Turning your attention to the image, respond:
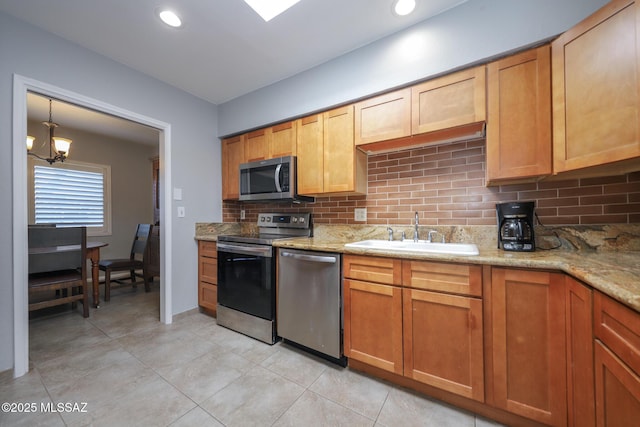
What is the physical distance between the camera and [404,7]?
1.53 metres

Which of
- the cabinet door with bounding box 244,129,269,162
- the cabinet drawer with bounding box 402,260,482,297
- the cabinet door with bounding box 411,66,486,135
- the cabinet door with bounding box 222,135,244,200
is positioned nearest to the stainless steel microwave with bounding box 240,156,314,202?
the cabinet door with bounding box 244,129,269,162

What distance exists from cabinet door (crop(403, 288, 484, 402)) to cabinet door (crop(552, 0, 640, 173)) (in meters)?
0.89

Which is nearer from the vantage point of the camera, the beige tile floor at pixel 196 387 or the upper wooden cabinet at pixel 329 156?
the beige tile floor at pixel 196 387

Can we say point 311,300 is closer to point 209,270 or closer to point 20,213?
point 209,270

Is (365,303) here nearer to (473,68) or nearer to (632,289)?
(632,289)

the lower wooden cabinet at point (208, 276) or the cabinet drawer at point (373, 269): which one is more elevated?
the cabinet drawer at point (373, 269)

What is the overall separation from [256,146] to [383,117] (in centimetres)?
141

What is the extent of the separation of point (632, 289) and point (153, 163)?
600 centimetres

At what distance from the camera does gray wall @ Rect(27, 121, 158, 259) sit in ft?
13.1

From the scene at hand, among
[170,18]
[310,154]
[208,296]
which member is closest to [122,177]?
[208,296]

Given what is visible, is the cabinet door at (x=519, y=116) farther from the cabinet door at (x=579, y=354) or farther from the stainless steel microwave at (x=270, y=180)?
the stainless steel microwave at (x=270, y=180)

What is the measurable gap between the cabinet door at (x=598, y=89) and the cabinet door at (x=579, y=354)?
2.03ft

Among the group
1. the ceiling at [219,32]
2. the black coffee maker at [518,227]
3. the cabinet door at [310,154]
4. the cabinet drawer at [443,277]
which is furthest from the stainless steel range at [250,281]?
the black coffee maker at [518,227]

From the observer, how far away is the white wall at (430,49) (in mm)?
1321
